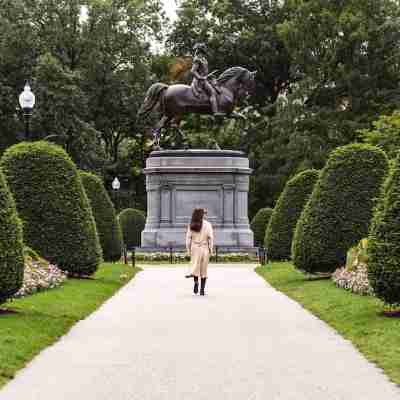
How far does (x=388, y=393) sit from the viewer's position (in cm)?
839

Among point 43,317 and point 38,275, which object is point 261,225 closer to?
point 38,275

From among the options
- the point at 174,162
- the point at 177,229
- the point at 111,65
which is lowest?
the point at 177,229

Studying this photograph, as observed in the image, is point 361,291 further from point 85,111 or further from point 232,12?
point 232,12

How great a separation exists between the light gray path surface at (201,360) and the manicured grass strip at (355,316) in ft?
0.62

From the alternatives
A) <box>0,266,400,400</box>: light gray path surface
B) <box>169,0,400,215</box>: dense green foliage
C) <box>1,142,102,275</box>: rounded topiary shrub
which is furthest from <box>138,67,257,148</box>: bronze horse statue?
<box>0,266,400,400</box>: light gray path surface

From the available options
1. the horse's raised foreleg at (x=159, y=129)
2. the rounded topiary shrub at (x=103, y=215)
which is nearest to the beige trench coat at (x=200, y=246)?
the rounded topiary shrub at (x=103, y=215)

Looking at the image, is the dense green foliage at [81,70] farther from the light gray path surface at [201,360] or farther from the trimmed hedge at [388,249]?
the trimmed hedge at [388,249]

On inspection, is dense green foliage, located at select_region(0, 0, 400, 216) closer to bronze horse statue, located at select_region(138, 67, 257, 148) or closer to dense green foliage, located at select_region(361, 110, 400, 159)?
dense green foliage, located at select_region(361, 110, 400, 159)

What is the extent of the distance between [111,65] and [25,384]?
174ft

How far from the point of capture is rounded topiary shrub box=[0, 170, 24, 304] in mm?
13242

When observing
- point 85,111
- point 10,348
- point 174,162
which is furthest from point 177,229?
point 10,348

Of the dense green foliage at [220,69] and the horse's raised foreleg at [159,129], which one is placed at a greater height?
the dense green foliage at [220,69]

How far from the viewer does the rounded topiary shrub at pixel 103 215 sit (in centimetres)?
2862

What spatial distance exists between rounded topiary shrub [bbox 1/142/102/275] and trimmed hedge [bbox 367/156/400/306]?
8952 mm
